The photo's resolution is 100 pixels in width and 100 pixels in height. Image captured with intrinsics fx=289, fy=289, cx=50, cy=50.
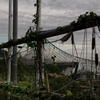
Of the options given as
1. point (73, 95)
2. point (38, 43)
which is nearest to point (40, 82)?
point (38, 43)

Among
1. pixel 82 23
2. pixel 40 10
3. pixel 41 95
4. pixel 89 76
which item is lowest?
pixel 41 95

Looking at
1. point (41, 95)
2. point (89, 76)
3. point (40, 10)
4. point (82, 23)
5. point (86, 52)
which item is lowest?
point (41, 95)

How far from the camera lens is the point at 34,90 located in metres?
5.40

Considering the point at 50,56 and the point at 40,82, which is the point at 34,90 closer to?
the point at 40,82

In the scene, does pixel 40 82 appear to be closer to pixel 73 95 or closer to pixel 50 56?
pixel 50 56

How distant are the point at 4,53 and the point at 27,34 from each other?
2228 millimetres

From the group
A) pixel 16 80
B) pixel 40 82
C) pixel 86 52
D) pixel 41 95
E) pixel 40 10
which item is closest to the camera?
pixel 86 52

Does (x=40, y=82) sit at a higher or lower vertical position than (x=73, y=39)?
lower

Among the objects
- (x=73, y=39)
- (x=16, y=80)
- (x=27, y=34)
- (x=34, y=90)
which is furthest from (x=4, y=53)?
(x=73, y=39)

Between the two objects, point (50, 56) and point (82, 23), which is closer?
point (82, 23)

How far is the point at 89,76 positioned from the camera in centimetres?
415

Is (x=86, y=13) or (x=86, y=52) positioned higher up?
(x=86, y=13)

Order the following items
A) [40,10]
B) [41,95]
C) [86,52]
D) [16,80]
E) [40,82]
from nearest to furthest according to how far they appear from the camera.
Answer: [86,52] < [41,95] < [40,82] < [40,10] < [16,80]

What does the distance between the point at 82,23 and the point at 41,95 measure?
1.54m
